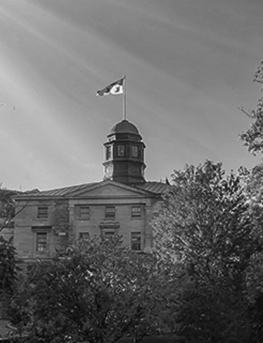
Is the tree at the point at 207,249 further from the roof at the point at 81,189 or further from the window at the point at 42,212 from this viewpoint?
the window at the point at 42,212

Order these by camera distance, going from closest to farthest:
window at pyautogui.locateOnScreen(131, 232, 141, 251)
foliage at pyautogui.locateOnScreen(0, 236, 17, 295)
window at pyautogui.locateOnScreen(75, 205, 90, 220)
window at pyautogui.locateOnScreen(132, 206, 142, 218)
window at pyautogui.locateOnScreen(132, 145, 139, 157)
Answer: foliage at pyautogui.locateOnScreen(0, 236, 17, 295)
window at pyautogui.locateOnScreen(131, 232, 141, 251)
window at pyautogui.locateOnScreen(132, 206, 142, 218)
window at pyautogui.locateOnScreen(75, 205, 90, 220)
window at pyautogui.locateOnScreen(132, 145, 139, 157)

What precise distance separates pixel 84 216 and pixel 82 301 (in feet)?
129

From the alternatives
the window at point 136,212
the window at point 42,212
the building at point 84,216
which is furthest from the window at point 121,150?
the window at point 42,212

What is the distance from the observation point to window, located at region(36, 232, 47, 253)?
2559 inches

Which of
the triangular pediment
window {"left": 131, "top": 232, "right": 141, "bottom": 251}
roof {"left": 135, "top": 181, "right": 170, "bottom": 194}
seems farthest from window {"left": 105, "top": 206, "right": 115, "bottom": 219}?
roof {"left": 135, "top": 181, "right": 170, "bottom": 194}

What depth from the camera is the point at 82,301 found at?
84.5 ft

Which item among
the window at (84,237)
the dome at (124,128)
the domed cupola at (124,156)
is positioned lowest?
the window at (84,237)

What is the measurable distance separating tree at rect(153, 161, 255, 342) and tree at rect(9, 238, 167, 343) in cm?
248

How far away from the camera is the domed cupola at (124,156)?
71938mm

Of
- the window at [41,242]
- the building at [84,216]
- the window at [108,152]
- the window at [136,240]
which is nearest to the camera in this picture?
the window at [136,240]

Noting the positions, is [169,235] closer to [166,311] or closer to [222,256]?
[222,256]

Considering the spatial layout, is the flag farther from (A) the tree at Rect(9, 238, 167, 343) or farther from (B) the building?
(A) the tree at Rect(9, 238, 167, 343)

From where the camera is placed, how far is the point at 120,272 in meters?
27.3

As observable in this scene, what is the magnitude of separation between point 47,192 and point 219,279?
1472 inches
